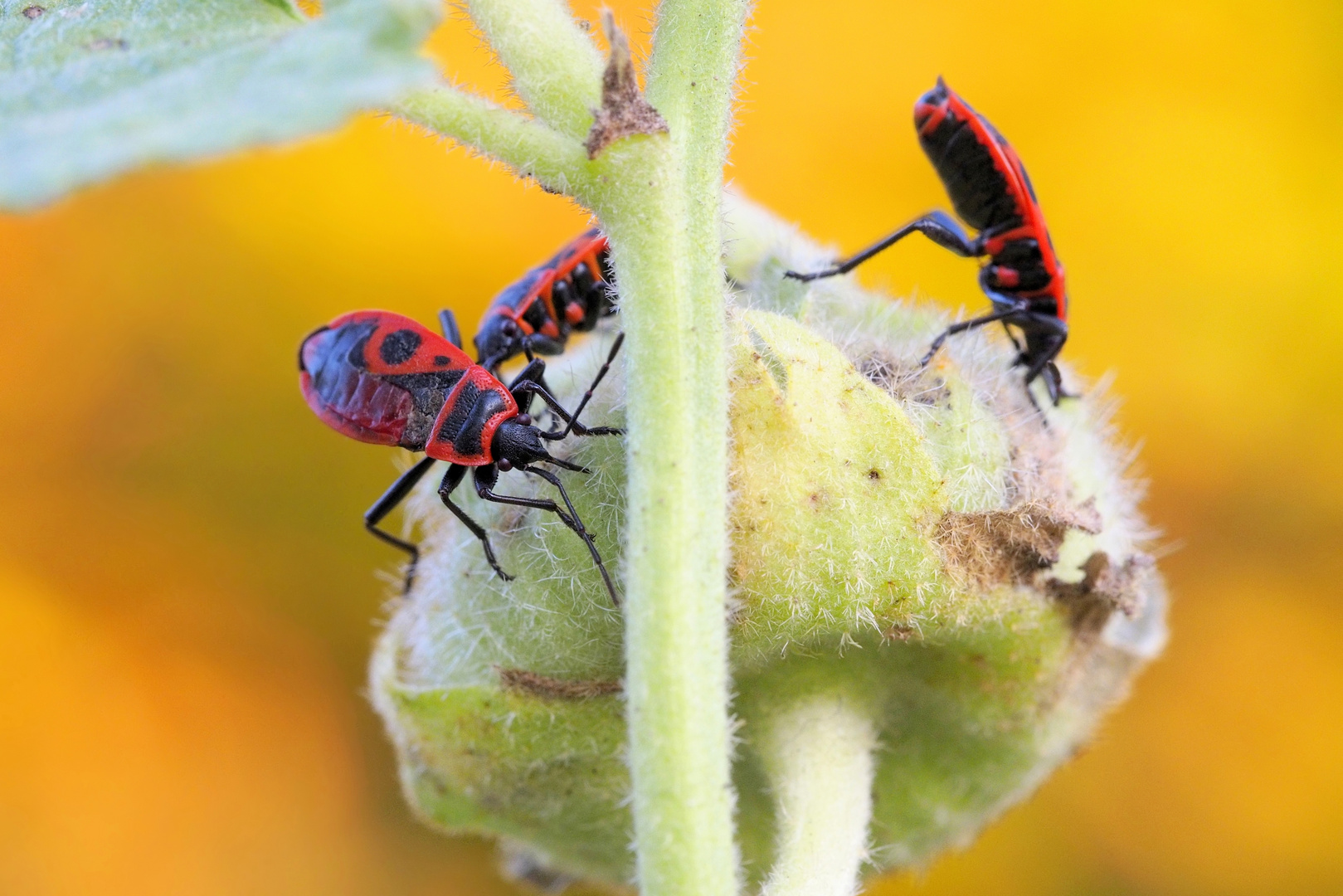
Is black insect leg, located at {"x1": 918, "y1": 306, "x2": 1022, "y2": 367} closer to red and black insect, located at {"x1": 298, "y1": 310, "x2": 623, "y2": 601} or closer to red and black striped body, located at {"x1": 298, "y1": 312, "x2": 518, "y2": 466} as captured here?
red and black insect, located at {"x1": 298, "y1": 310, "x2": 623, "y2": 601}

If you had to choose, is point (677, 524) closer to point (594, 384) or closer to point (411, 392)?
point (594, 384)

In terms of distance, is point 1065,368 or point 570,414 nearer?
point 570,414

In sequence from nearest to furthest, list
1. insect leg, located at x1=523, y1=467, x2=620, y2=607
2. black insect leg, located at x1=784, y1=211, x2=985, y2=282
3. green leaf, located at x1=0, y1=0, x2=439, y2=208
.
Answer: green leaf, located at x1=0, y1=0, x2=439, y2=208
insect leg, located at x1=523, y1=467, x2=620, y2=607
black insect leg, located at x1=784, y1=211, x2=985, y2=282

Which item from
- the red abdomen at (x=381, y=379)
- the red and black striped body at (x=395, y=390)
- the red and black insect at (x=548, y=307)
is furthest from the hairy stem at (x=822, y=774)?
the red and black insect at (x=548, y=307)

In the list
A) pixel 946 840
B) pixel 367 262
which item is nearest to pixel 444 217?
pixel 367 262

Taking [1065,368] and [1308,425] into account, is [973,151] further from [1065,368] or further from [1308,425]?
[1308,425]

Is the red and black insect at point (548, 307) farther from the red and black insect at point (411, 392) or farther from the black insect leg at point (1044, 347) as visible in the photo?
the black insect leg at point (1044, 347)

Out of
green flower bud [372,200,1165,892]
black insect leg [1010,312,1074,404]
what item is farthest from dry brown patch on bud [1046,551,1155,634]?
black insect leg [1010,312,1074,404]
